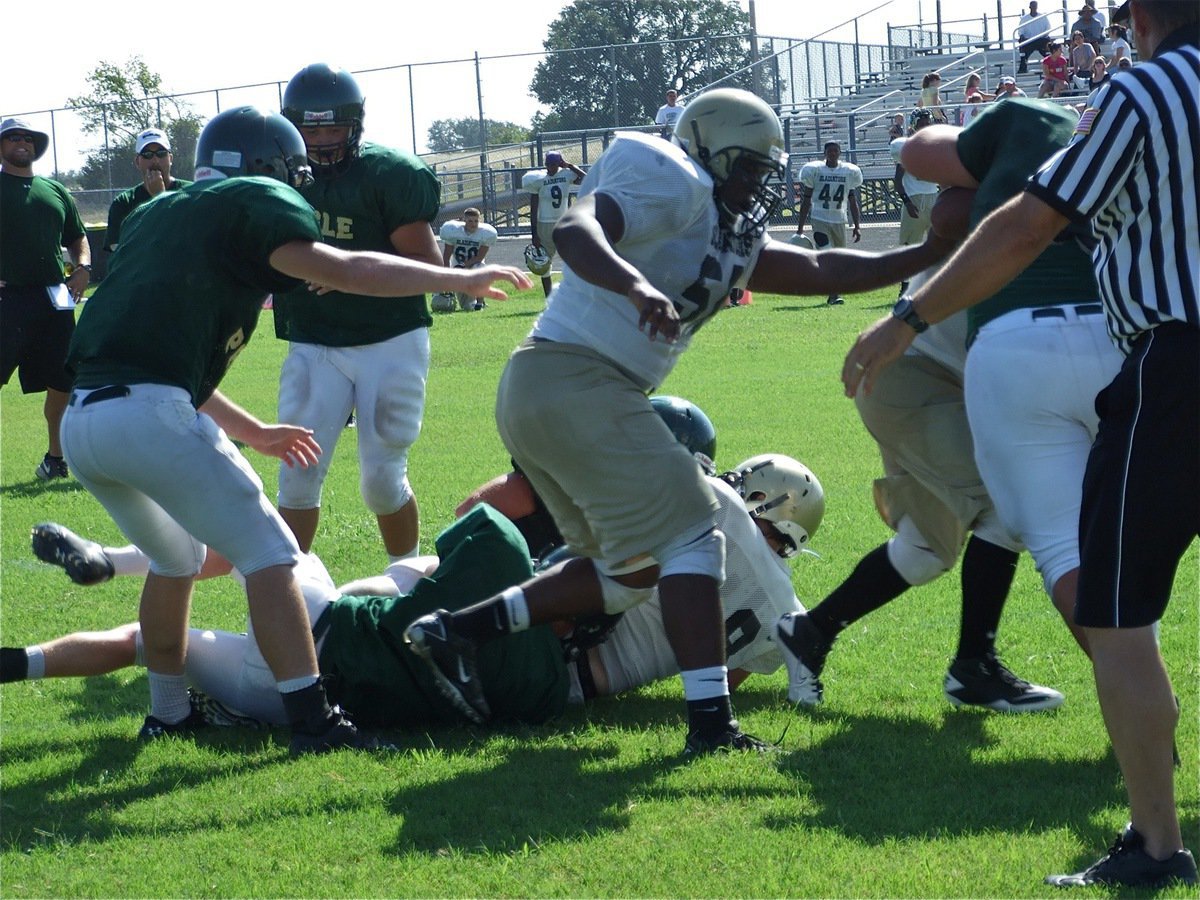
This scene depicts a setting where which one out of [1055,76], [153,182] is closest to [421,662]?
[153,182]

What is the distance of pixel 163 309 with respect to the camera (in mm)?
4578

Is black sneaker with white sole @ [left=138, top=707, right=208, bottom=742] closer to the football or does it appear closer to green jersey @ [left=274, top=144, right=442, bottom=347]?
green jersey @ [left=274, top=144, right=442, bottom=347]

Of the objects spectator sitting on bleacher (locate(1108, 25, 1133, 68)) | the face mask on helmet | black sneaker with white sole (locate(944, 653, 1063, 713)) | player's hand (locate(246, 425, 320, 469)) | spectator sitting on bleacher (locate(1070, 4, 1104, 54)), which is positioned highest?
spectator sitting on bleacher (locate(1070, 4, 1104, 54))

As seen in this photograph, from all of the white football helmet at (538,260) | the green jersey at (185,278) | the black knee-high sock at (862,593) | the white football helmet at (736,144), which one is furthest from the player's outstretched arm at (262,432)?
the white football helmet at (538,260)

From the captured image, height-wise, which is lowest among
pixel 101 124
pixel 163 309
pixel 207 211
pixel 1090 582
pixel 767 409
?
pixel 767 409

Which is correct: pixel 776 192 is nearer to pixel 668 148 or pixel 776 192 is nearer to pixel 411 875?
pixel 668 148

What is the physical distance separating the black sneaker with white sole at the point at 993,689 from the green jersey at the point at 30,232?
307 inches

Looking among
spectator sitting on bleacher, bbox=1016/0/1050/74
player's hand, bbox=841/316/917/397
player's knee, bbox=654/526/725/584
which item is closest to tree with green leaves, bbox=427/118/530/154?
spectator sitting on bleacher, bbox=1016/0/1050/74

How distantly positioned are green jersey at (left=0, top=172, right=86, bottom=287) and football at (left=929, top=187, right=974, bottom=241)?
7.70 m

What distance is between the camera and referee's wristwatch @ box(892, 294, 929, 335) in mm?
3480

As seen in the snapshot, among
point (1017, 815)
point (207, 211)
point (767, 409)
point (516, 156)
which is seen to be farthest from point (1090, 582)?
point (516, 156)

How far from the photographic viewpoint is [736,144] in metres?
4.51

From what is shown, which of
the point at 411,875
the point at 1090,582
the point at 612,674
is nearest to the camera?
the point at 1090,582

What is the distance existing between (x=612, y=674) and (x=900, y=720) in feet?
3.11
